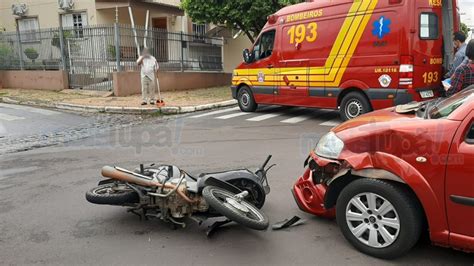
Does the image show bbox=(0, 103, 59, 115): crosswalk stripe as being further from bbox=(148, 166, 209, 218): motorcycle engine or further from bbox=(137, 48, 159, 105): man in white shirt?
bbox=(148, 166, 209, 218): motorcycle engine

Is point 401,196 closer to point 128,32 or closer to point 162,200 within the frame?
point 162,200

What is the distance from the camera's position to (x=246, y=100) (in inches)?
465

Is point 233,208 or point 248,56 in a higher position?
point 248,56

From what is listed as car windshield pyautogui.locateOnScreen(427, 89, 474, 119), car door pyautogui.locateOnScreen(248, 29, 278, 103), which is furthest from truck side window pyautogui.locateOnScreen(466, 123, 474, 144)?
car door pyautogui.locateOnScreen(248, 29, 278, 103)

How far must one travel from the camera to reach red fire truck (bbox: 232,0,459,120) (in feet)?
26.3

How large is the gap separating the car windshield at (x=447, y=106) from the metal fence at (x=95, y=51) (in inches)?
493

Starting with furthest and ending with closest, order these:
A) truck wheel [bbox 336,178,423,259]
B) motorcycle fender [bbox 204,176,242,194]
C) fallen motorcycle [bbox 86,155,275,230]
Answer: motorcycle fender [bbox 204,176,242,194] < fallen motorcycle [bbox 86,155,275,230] < truck wheel [bbox 336,178,423,259]

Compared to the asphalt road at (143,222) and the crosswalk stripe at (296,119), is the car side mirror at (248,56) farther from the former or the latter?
the asphalt road at (143,222)

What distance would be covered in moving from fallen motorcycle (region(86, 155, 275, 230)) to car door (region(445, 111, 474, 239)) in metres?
1.41

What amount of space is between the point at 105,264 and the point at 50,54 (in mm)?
15413

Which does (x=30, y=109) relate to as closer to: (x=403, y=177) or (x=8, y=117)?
(x=8, y=117)

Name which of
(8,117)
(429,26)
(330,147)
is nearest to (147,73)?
(8,117)

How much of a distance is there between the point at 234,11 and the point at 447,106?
43.8 feet

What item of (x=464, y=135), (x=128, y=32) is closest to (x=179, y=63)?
(x=128, y=32)
